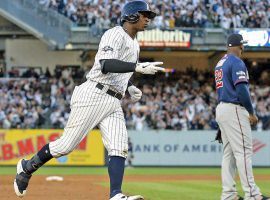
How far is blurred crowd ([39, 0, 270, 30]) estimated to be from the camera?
29047 mm

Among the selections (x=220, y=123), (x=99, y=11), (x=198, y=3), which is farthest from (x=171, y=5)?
(x=220, y=123)

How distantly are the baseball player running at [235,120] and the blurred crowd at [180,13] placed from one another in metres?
19.7

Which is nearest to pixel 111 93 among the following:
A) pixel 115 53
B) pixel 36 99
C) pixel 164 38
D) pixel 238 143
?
pixel 115 53

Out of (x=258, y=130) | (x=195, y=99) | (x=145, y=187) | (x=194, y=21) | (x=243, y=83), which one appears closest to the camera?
(x=243, y=83)

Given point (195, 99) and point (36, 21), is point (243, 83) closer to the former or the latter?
point (195, 99)

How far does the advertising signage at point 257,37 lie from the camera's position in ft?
95.6

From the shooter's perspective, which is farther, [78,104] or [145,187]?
[145,187]

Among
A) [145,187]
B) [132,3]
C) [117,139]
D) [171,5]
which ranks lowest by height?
[145,187]

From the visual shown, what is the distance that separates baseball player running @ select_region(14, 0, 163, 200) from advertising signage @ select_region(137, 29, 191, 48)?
2037 cm

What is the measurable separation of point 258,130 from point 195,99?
332cm

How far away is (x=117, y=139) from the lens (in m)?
8.15

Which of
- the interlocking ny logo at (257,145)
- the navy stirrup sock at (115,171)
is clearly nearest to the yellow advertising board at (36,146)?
the interlocking ny logo at (257,145)

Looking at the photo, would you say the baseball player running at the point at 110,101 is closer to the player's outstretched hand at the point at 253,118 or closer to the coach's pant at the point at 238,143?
the coach's pant at the point at 238,143

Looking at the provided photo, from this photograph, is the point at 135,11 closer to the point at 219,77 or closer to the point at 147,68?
the point at 147,68
